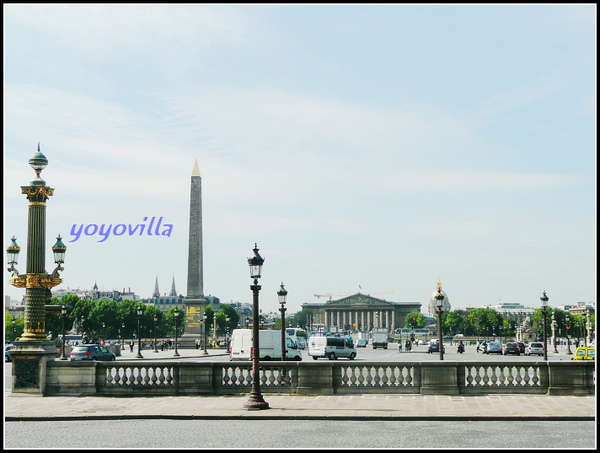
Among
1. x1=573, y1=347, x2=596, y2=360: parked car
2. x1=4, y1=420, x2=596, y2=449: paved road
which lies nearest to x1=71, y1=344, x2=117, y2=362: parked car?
x1=573, y1=347, x2=596, y2=360: parked car

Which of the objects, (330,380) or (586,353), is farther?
(586,353)

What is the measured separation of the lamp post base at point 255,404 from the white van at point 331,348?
41.6m

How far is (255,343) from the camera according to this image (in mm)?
22047

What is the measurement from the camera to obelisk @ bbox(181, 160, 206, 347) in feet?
308

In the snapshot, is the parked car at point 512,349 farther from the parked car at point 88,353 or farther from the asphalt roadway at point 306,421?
the asphalt roadway at point 306,421

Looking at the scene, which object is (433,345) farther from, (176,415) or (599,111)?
(599,111)

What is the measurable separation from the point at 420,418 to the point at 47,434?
28.7 feet

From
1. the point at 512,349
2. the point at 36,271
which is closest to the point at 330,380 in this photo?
the point at 36,271

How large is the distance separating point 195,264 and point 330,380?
73059 millimetres

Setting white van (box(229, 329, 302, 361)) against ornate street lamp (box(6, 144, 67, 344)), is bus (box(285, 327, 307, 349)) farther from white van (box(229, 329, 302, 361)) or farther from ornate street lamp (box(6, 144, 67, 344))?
ornate street lamp (box(6, 144, 67, 344))

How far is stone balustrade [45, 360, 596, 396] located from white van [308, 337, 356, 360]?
123ft

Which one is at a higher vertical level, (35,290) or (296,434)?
(35,290)

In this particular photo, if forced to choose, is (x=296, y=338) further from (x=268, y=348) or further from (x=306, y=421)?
(x=306, y=421)

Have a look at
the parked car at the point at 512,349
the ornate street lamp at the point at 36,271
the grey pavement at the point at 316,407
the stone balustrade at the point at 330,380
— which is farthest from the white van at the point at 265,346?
the parked car at the point at 512,349
